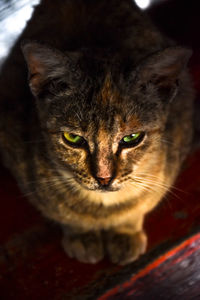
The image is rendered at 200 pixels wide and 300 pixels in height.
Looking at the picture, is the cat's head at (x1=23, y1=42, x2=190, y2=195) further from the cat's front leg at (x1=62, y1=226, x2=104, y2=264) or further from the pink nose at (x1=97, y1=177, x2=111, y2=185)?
the cat's front leg at (x1=62, y1=226, x2=104, y2=264)

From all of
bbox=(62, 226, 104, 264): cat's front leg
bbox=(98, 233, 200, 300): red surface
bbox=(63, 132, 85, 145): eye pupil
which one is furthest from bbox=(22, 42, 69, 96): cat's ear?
bbox=(98, 233, 200, 300): red surface

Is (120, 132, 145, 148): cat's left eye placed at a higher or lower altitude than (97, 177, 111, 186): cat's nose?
higher

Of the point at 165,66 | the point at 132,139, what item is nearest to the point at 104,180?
the point at 132,139

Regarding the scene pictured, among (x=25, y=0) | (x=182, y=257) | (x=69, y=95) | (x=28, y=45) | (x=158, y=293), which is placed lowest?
(x=158, y=293)

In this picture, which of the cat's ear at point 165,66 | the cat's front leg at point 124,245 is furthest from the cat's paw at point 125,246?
the cat's ear at point 165,66

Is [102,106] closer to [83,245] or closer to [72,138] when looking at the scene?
[72,138]

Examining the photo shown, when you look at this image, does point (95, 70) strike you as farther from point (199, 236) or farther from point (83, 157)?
point (199, 236)

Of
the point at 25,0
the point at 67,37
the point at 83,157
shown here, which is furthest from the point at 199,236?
the point at 25,0

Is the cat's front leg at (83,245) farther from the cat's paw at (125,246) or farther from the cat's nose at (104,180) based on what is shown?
the cat's nose at (104,180)
